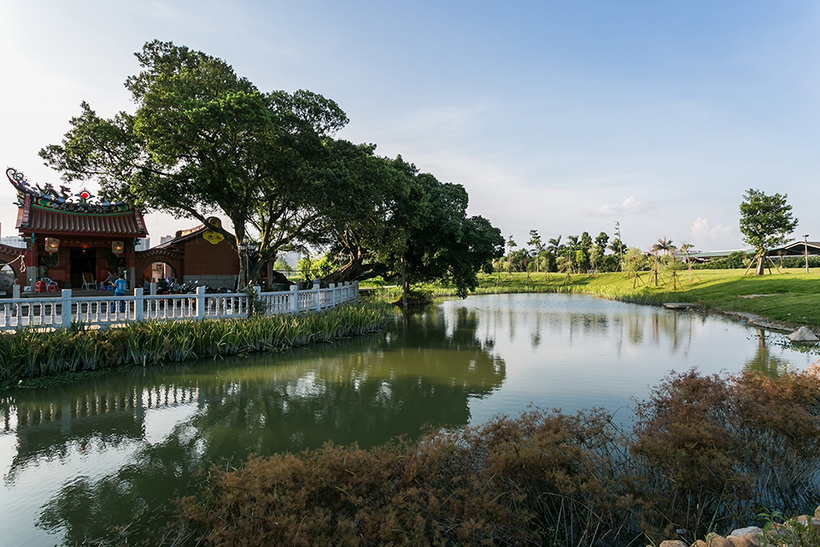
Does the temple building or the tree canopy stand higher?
the tree canopy

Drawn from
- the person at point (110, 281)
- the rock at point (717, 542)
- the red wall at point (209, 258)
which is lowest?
the rock at point (717, 542)

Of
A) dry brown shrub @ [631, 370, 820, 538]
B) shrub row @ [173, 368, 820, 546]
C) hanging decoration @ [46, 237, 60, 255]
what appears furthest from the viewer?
Result: hanging decoration @ [46, 237, 60, 255]

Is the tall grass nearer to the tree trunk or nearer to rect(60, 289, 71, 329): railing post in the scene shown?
rect(60, 289, 71, 329): railing post

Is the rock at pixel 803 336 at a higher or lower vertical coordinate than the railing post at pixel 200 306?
lower

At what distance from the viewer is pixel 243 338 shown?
31.7 ft

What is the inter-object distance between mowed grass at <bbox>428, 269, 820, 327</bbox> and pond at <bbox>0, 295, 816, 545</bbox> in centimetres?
340

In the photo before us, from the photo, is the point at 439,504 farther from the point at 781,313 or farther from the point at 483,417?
the point at 781,313

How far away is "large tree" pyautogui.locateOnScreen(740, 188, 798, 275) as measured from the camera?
30.5m

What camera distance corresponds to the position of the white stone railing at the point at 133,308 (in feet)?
26.9

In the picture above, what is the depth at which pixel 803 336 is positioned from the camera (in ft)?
37.5

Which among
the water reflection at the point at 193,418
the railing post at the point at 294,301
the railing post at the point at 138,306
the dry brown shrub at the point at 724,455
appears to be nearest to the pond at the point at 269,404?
the water reflection at the point at 193,418

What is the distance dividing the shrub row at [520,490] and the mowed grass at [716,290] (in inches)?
470

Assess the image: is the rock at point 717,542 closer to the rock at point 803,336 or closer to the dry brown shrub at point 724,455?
the dry brown shrub at point 724,455

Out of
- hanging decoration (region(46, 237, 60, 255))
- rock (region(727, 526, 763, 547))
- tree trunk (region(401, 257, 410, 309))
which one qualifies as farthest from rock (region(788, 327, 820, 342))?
hanging decoration (region(46, 237, 60, 255))
